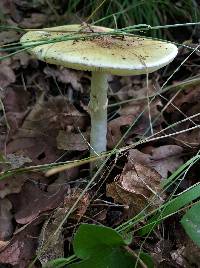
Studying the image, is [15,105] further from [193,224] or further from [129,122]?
[193,224]

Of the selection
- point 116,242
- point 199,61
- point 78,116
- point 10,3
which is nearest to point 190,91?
point 199,61

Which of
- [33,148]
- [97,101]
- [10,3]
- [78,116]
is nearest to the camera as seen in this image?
[97,101]

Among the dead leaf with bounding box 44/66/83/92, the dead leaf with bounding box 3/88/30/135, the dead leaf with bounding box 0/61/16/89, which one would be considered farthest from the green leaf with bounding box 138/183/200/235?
the dead leaf with bounding box 0/61/16/89

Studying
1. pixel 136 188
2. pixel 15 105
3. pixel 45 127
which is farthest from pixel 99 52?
pixel 15 105

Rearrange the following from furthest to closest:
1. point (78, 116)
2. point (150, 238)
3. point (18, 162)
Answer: point (78, 116) → point (18, 162) → point (150, 238)

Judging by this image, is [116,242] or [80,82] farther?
[80,82]

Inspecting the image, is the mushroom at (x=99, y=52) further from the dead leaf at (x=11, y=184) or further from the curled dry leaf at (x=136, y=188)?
the dead leaf at (x=11, y=184)

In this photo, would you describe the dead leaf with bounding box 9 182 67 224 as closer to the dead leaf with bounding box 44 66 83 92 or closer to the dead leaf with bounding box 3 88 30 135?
the dead leaf with bounding box 3 88 30 135

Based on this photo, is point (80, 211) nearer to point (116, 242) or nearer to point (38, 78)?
point (116, 242)
